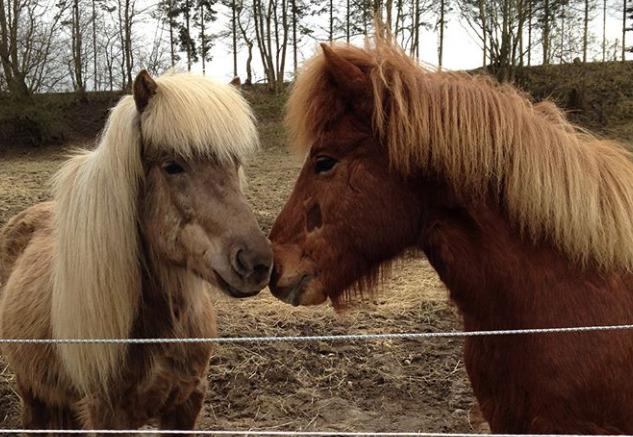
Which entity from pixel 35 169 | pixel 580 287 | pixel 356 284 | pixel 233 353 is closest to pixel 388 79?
pixel 356 284

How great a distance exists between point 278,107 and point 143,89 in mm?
20870

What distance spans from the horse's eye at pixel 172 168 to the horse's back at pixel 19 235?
156 cm

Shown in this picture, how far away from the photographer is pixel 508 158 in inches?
73.2

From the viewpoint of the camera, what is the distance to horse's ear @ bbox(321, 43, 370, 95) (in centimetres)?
189

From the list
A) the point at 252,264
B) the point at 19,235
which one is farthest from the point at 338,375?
the point at 252,264

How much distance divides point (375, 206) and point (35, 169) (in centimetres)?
1522

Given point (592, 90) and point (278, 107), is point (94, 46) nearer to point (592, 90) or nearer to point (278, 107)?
point (278, 107)

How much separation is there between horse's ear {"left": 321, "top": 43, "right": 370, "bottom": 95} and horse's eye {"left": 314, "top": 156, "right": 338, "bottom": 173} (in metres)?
0.23

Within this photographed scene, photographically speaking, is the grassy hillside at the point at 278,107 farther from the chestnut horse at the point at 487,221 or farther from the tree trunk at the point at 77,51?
the chestnut horse at the point at 487,221

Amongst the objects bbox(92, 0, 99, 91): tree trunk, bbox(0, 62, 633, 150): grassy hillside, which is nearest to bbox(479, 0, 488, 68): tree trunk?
bbox(0, 62, 633, 150): grassy hillside

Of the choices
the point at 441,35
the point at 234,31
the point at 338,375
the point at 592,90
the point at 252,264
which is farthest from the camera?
the point at 234,31

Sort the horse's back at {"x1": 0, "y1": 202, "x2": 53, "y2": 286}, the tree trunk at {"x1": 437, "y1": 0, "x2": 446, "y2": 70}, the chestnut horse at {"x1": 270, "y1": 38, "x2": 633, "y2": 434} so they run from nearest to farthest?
the chestnut horse at {"x1": 270, "y1": 38, "x2": 633, "y2": 434}, the horse's back at {"x1": 0, "y1": 202, "x2": 53, "y2": 286}, the tree trunk at {"x1": 437, "y1": 0, "x2": 446, "y2": 70}

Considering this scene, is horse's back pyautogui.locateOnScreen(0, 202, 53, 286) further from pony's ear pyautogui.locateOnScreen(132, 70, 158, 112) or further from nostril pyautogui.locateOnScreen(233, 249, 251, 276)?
nostril pyautogui.locateOnScreen(233, 249, 251, 276)

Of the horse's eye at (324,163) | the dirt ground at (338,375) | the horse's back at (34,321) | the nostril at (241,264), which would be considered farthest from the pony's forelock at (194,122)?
the dirt ground at (338,375)
